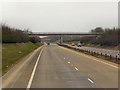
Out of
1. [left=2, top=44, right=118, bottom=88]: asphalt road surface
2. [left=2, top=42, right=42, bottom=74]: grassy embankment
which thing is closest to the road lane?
[left=2, top=44, right=118, bottom=88]: asphalt road surface

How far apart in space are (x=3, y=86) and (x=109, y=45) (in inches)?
2832

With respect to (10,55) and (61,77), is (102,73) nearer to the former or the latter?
(61,77)

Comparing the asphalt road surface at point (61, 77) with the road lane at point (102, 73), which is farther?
the road lane at point (102, 73)

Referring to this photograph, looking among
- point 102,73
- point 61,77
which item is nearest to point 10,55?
point 102,73

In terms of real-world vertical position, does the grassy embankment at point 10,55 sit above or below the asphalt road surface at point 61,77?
below

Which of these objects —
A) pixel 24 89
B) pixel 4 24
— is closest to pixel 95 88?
pixel 24 89

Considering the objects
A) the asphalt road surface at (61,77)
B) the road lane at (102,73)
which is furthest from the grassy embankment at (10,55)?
the road lane at (102,73)

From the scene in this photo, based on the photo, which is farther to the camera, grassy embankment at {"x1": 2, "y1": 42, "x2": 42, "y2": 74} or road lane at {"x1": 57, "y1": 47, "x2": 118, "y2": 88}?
grassy embankment at {"x1": 2, "y1": 42, "x2": 42, "y2": 74}

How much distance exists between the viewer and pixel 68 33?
114312 mm

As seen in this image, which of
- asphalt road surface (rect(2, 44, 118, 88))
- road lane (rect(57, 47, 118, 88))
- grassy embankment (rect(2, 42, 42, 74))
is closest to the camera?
asphalt road surface (rect(2, 44, 118, 88))

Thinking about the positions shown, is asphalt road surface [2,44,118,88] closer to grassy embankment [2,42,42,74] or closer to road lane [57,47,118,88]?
road lane [57,47,118,88]

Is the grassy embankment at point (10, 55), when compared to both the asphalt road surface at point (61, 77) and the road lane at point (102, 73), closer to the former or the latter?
the asphalt road surface at point (61, 77)

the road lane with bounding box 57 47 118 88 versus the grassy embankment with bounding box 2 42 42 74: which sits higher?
the road lane with bounding box 57 47 118 88

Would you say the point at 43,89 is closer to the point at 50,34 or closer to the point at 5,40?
the point at 5,40
